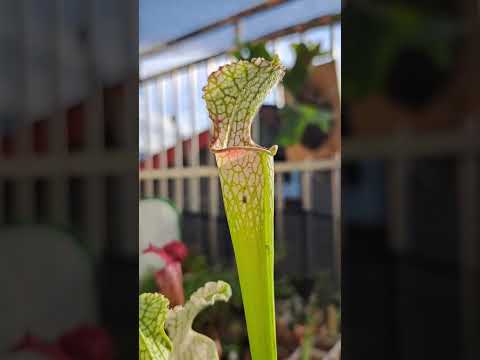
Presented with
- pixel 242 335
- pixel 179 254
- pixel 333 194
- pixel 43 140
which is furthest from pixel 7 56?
pixel 333 194

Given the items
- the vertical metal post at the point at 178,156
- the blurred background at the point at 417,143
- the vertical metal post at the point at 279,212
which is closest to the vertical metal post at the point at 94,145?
the blurred background at the point at 417,143

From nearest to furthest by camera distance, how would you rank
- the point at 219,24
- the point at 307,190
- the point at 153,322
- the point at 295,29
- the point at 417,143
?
the point at 417,143, the point at 153,322, the point at 219,24, the point at 295,29, the point at 307,190

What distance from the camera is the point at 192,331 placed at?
0.26 m

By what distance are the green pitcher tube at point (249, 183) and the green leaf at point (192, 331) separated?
0.02m

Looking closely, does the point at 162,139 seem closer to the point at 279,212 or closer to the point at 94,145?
the point at 279,212

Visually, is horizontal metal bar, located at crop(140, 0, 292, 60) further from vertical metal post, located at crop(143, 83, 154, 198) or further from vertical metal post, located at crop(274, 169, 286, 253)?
vertical metal post, located at crop(274, 169, 286, 253)

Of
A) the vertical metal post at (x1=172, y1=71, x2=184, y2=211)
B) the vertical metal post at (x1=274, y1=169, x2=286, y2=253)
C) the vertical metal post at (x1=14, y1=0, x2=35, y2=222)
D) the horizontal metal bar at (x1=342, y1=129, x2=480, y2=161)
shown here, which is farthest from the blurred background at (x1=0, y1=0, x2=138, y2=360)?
the vertical metal post at (x1=274, y1=169, x2=286, y2=253)

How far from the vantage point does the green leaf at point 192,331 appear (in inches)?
10.0

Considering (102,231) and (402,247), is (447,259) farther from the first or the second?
(102,231)

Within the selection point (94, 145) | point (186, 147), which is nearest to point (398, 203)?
point (94, 145)

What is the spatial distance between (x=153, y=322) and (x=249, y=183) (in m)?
0.09

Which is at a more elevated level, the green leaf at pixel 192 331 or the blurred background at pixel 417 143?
the blurred background at pixel 417 143

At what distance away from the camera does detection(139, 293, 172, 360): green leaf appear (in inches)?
9.8

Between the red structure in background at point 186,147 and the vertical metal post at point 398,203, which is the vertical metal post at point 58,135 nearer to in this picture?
the vertical metal post at point 398,203
